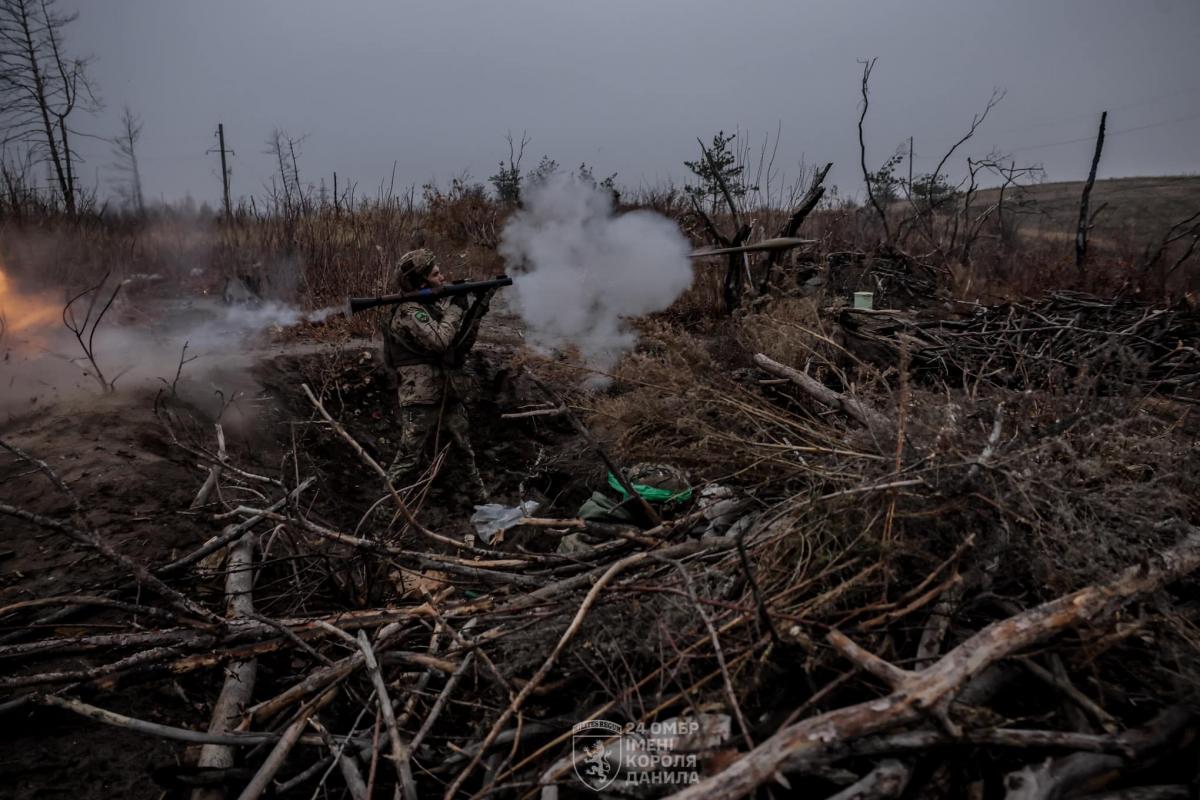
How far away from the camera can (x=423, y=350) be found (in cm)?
518

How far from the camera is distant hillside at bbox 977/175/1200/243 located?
1898 cm

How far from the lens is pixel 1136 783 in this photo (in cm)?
149

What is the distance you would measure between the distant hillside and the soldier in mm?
17980

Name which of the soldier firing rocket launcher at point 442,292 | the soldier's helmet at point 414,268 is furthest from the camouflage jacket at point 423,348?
the soldier's helmet at point 414,268

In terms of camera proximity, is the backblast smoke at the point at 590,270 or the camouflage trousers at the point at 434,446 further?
→ the backblast smoke at the point at 590,270

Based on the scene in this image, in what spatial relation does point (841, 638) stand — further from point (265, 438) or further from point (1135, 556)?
point (265, 438)

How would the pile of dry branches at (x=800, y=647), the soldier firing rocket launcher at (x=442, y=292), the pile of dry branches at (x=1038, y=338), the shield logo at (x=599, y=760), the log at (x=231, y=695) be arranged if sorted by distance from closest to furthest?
the pile of dry branches at (x=800, y=647), the shield logo at (x=599, y=760), the log at (x=231, y=695), the pile of dry branches at (x=1038, y=338), the soldier firing rocket launcher at (x=442, y=292)

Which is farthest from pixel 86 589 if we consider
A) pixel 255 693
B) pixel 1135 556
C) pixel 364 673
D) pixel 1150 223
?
pixel 1150 223

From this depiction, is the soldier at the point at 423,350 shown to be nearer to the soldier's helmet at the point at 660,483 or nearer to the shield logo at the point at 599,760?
the soldier's helmet at the point at 660,483

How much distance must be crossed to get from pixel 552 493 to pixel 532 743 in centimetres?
406

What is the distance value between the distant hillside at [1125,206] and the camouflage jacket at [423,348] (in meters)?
18.1

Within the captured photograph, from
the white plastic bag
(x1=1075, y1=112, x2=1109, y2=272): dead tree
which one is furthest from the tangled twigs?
(x1=1075, y1=112, x2=1109, y2=272): dead tree

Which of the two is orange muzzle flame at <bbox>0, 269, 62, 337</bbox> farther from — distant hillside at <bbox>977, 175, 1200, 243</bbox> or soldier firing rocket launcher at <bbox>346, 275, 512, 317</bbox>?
distant hillside at <bbox>977, 175, 1200, 243</bbox>

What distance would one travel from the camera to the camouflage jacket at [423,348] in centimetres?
505
